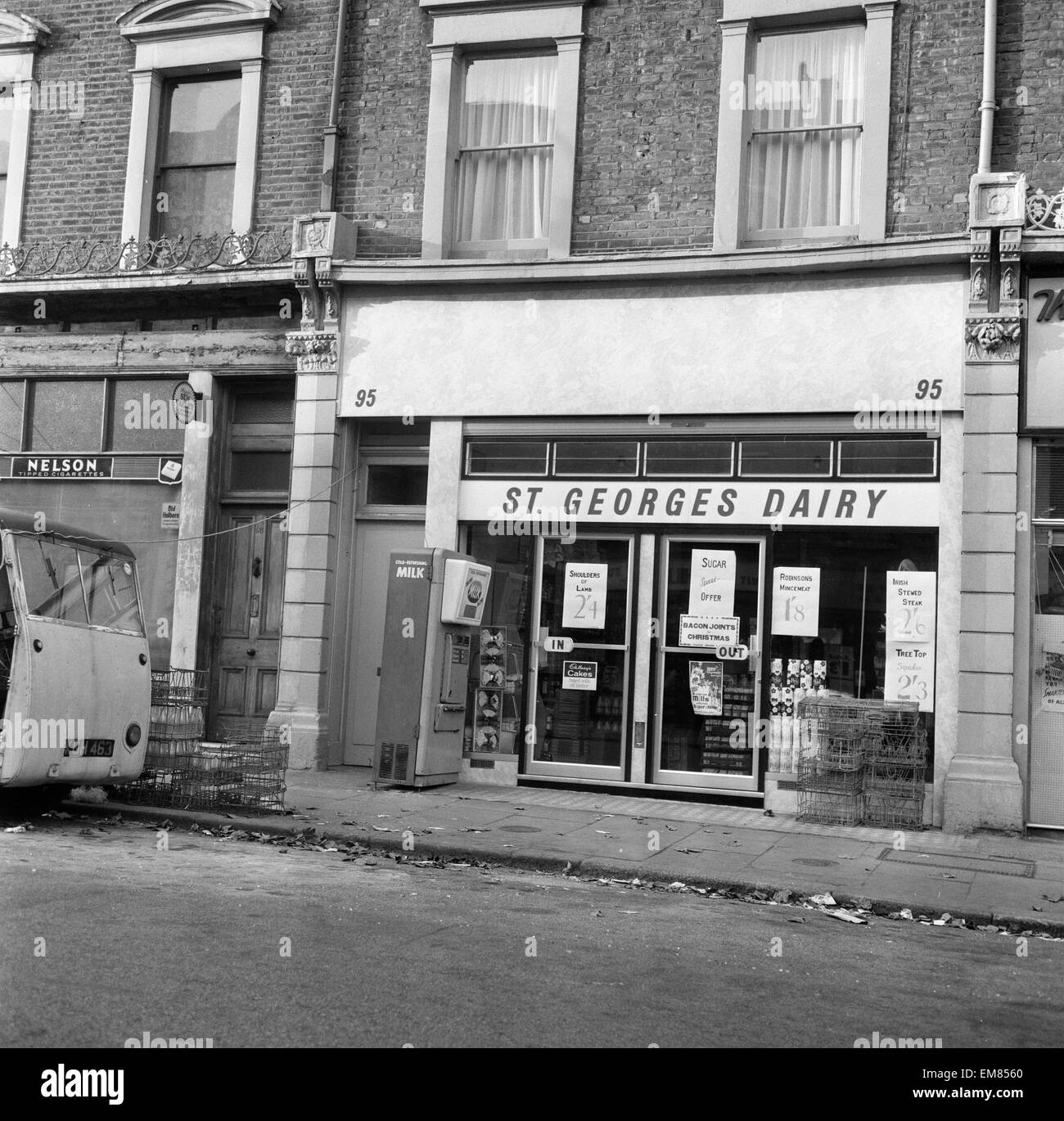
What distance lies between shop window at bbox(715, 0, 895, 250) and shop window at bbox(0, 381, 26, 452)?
8960 millimetres

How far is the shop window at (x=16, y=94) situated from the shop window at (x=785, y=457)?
9.57 meters

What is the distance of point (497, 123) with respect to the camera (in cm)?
1495

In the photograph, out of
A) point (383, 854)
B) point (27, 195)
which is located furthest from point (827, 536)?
point (27, 195)

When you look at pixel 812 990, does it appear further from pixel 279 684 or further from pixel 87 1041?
pixel 279 684

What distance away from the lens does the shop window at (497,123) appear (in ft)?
47.5

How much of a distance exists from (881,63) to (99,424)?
32.6 ft

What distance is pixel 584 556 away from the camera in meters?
14.1

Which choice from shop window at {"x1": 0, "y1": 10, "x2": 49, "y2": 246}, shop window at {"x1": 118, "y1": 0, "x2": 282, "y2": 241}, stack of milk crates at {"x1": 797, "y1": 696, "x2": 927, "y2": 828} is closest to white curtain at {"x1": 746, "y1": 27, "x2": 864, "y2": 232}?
stack of milk crates at {"x1": 797, "y1": 696, "x2": 927, "y2": 828}

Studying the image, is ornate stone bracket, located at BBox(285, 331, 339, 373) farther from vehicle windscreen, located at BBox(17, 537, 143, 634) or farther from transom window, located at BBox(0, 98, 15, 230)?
transom window, located at BBox(0, 98, 15, 230)

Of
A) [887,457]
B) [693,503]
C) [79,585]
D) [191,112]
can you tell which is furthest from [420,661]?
[191,112]

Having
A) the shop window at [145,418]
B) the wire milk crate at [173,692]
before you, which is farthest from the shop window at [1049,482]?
the shop window at [145,418]

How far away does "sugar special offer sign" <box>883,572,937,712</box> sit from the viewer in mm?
12648

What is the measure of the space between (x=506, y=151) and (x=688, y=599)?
5.58m

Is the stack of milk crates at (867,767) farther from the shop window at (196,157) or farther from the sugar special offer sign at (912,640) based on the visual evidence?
the shop window at (196,157)
